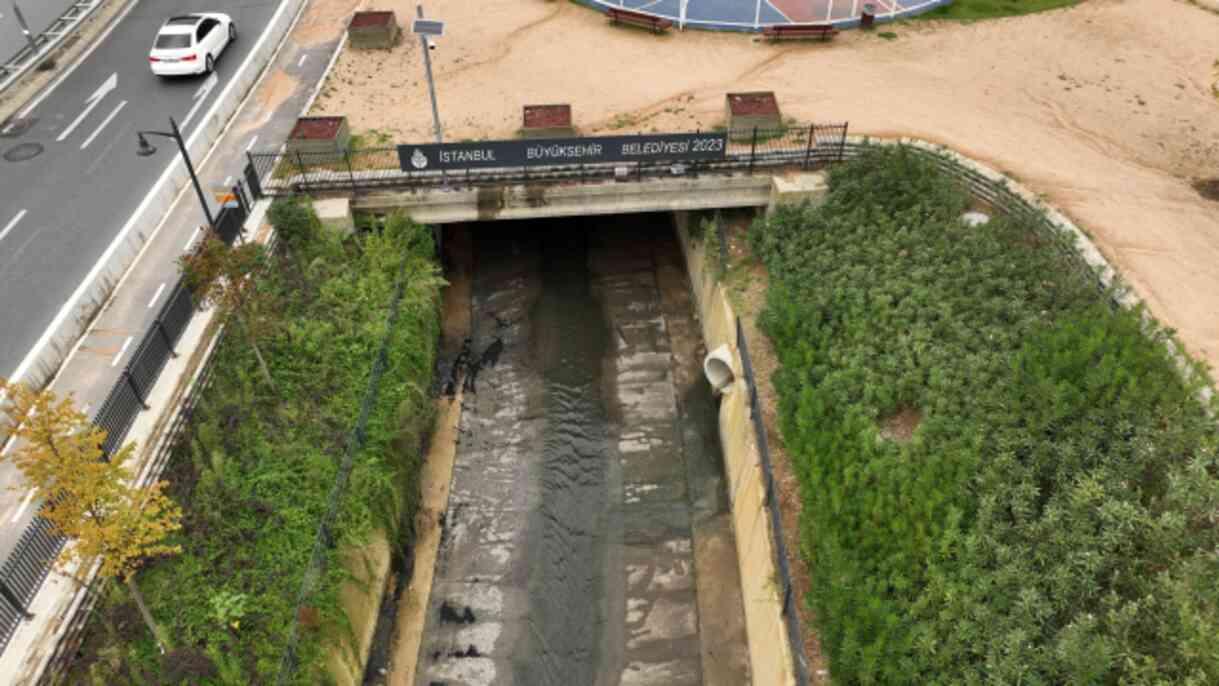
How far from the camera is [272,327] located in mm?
19375

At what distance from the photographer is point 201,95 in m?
28.8

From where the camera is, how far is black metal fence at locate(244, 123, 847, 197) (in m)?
24.7

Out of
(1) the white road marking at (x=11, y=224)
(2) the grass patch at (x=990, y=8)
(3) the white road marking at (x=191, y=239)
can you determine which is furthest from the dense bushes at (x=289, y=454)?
(2) the grass patch at (x=990, y=8)

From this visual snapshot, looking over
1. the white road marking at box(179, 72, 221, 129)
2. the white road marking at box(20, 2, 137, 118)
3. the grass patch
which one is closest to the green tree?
the white road marking at box(179, 72, 221, 129)

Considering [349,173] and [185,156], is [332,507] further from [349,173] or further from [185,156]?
[349,173]

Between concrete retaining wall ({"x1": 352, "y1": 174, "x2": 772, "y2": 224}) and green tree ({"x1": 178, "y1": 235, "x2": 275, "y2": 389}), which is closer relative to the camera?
green tree ({"x1": 178, "y1": 235, "x2": 275, "y2": 389})

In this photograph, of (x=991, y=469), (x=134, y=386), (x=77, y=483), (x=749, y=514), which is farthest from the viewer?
(x=749, y=514)

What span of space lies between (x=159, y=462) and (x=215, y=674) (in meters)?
4.89

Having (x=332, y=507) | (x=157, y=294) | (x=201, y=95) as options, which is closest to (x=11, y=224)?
(x=157, y=294)

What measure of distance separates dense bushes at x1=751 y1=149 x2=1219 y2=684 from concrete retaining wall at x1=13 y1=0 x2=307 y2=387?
18.2 meters

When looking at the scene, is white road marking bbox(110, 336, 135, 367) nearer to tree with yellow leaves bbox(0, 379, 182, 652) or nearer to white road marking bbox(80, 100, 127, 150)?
tree with yellow leaves bbox(0, 379, 182, 652)

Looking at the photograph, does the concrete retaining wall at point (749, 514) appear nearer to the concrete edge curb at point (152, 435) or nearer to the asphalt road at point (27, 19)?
the concrete edge curb at point (152, 435)

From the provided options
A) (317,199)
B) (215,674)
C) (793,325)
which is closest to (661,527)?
(793,325)

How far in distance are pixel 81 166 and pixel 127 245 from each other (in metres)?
5.86
